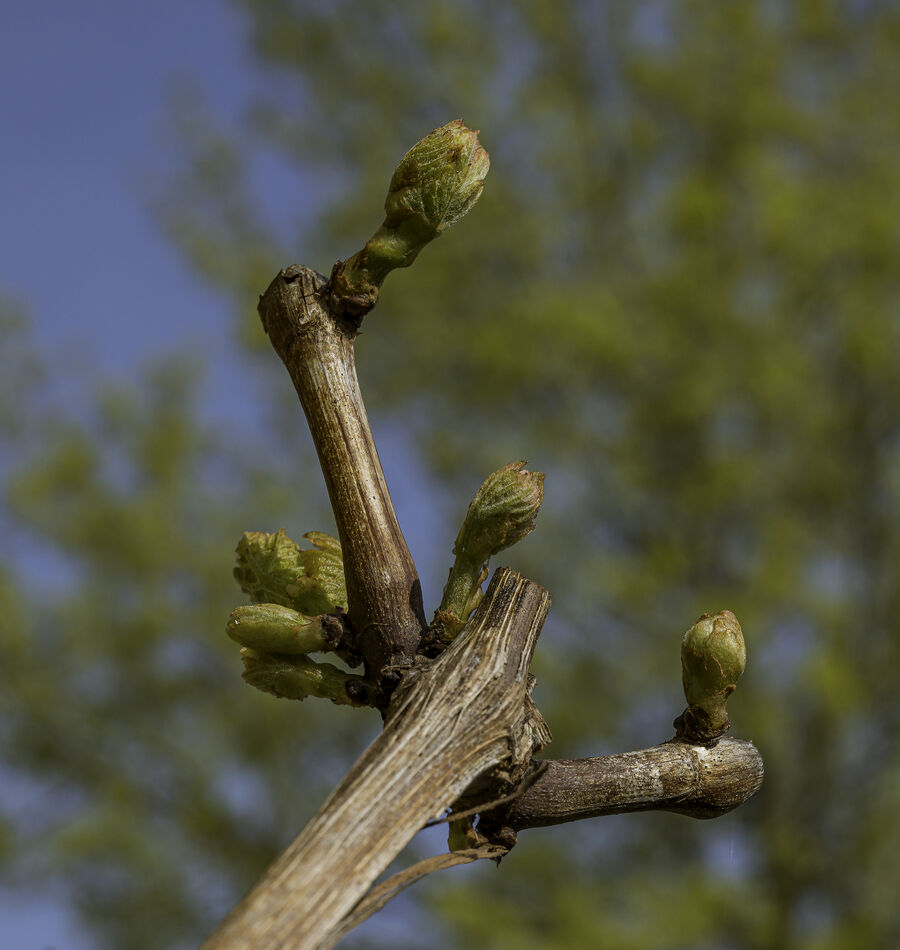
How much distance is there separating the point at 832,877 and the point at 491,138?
5771mm

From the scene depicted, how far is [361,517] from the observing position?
0.75m

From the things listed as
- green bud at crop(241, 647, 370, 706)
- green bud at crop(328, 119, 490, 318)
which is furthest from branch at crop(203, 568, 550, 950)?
green bud at crop(328, 119, 490, 318)

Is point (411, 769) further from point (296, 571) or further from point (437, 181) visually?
point (437, 181)

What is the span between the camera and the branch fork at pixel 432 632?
0.63m

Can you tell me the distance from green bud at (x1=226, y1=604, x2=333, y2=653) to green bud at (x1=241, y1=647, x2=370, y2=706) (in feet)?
0.03

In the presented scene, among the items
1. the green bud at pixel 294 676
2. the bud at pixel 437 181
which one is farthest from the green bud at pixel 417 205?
the green bud at pixel 294 676

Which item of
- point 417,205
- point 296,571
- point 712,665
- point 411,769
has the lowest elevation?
point 411,769

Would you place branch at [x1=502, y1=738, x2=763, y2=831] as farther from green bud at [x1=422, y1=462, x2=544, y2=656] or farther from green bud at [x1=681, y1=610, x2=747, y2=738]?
green bud at [x1=422, y1=462, x2=544, y2=656]

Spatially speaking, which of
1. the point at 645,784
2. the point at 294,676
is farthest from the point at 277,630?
the point at 645,784

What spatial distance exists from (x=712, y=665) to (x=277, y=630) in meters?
0.34

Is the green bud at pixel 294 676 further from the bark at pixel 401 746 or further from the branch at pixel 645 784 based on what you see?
the branch at pixel 645 784

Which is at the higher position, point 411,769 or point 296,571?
point 296,571

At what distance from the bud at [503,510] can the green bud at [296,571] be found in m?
0.14

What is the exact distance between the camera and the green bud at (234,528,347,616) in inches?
34.2
